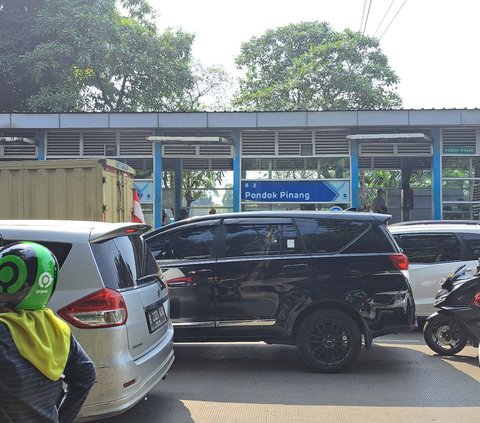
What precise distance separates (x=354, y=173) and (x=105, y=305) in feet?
36.2

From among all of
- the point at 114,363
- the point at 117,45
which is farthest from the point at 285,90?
the point at 114,363

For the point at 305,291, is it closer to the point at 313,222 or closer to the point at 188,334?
the point at 313,222

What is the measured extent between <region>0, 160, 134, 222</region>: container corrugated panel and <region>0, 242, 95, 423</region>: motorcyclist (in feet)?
21.0

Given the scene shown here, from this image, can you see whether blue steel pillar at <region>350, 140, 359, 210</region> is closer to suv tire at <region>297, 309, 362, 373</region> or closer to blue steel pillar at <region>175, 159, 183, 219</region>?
blue steel pillar at <region>175, 159, 183, 219</region>

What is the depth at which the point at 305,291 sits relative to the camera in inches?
229

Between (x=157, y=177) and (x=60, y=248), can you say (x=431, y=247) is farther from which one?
(x=157, y=177)

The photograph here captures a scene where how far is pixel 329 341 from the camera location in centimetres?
578

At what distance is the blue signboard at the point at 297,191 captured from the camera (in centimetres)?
1403

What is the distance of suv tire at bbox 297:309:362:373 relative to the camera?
575 cm

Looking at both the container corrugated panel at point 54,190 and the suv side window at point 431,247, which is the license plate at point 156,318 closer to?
the container corrugated panel at point 54,190

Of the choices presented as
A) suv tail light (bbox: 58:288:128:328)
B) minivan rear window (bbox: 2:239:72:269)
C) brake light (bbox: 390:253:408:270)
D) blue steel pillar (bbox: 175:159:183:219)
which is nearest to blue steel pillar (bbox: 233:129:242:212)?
blue steel pillar (bbox: 175:159:183:219)

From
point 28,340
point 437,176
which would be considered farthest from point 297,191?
point 28,340

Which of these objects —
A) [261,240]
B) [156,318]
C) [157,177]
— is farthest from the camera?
[157,177]

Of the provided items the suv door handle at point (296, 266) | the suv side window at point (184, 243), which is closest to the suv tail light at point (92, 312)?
the suv side window at point (184, 243)
